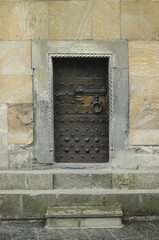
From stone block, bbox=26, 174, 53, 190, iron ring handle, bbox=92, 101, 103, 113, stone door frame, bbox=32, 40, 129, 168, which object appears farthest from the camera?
iron ring handle, bbox=92, 101, 103, 113

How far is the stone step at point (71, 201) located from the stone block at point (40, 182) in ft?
0.54

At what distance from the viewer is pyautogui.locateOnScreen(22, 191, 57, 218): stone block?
11.6 ft

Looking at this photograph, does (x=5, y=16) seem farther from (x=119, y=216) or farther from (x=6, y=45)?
(x=119, y=216)

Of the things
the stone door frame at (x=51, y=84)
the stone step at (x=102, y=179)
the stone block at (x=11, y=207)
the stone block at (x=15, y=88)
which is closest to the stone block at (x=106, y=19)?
the stone door frame at (x=51, y=84)

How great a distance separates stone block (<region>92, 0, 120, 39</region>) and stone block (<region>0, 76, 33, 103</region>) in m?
1.23

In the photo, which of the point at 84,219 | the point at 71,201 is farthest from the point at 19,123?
the point at 84,219

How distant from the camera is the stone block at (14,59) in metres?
3.87

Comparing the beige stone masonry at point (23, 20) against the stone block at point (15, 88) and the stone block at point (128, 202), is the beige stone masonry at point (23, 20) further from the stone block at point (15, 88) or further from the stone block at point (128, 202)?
the stone block at point (128, 202)

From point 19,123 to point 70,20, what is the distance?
5.60 feet

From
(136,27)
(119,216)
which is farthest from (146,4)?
(119,216)

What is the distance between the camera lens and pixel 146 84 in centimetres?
388

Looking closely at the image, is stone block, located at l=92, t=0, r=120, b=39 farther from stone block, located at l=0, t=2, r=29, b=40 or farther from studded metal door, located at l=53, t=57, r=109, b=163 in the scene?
stone block, located at l=0, t=2, r=29, b=40

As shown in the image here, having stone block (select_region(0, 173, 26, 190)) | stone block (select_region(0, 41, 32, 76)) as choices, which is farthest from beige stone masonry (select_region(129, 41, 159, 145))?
stone block (select_region(0, 173, 26, 190))

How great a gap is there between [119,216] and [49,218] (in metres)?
0.88
